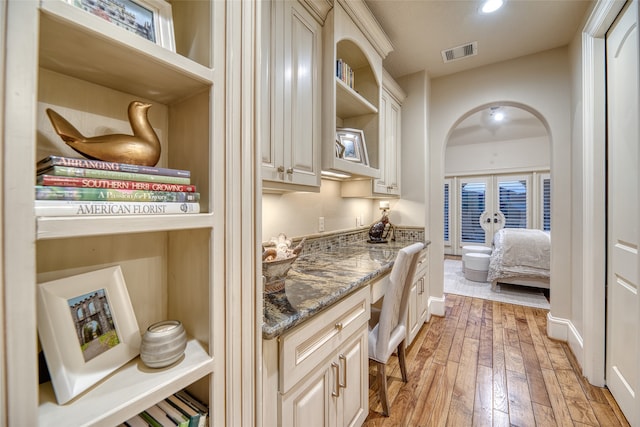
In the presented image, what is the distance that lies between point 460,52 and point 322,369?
2933 mm

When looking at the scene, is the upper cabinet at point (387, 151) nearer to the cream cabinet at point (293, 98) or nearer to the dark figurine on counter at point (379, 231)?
the dark figurine on counter at point (379, 231)

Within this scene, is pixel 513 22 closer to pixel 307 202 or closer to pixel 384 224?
pixel 384 224

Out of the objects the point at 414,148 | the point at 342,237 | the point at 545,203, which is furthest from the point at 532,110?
the point at 545,203

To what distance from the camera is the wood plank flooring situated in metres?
1.58

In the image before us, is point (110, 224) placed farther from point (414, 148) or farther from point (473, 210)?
point (473, 210)

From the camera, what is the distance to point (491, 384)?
73.7 inches

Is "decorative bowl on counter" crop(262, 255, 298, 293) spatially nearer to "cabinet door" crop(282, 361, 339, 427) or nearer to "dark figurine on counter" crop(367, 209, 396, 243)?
"cabinet door" crop(282, 361, 339, 427)

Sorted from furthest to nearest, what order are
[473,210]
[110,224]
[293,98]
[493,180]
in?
[473,210] → [493,180] → [293,98] → [110,224]

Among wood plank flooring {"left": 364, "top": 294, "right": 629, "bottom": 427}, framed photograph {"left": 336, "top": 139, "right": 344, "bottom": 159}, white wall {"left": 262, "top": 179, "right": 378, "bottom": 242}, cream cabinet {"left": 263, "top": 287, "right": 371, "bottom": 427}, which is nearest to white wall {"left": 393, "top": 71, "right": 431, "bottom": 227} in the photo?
white wall {"left": 262, "top": 179, "right": 378, "bottom": 242}

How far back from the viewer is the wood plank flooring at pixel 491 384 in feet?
5.18

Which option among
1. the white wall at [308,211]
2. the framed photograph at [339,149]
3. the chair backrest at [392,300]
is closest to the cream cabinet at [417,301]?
the chair backrest at [392,300]

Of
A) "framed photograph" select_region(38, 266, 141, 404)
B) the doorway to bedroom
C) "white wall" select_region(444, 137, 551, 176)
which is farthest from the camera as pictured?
"white wall" select_region(444, 137, 551, 176)

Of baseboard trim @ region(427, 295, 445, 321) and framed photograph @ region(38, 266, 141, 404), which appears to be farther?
baseboard trim @ region(427, 295, 445, 321)

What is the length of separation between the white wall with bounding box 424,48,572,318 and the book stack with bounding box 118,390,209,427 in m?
2.84
